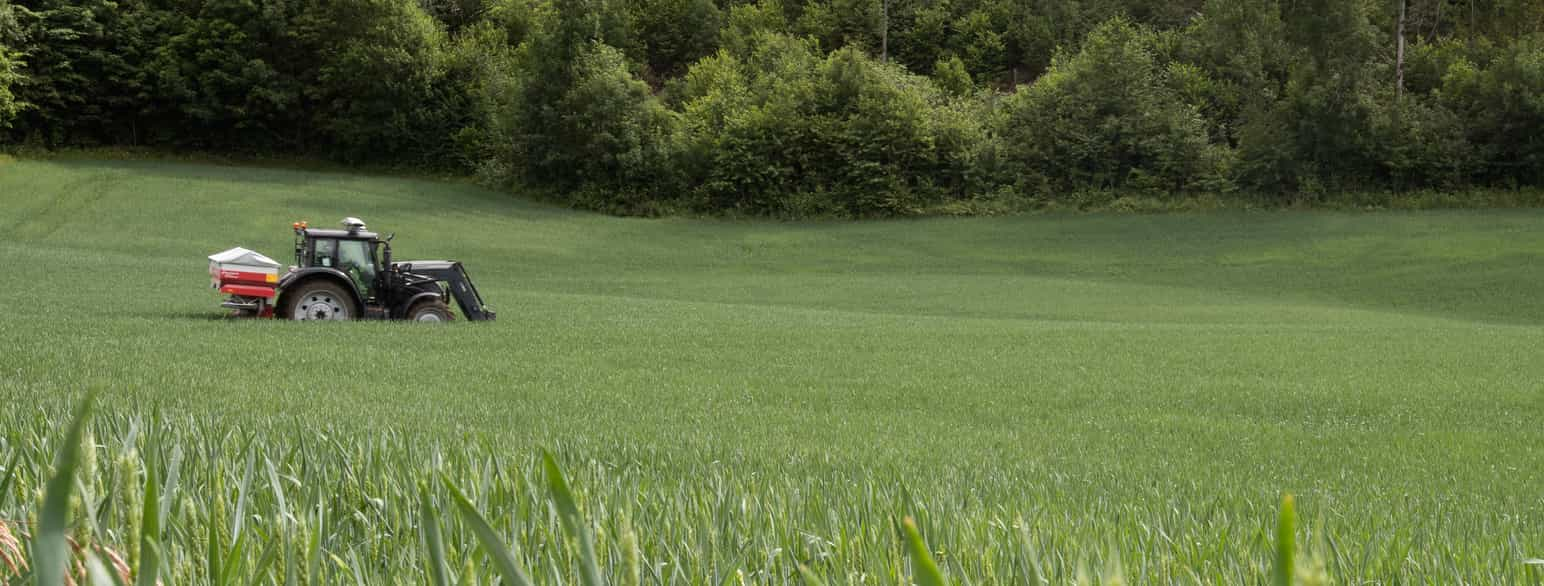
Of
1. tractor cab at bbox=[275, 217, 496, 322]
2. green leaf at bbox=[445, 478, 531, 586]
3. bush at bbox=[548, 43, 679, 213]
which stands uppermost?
bush at bbox=[548, 43, 679, 213]

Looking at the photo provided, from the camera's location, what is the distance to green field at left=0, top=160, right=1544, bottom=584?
6.73ft

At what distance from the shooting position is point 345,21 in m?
52.2

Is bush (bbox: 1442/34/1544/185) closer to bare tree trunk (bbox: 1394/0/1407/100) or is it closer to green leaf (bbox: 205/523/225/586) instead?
bare tree trunk (bbox: 1394/0/1407/100)

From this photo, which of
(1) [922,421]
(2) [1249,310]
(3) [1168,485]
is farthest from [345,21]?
(3) [1168,485]

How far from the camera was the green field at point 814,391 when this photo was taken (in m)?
2.05

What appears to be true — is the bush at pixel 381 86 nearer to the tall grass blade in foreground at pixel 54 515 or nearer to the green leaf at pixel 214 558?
the green leaf at pixel 214 558

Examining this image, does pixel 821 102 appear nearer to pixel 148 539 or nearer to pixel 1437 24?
pixel 1437 24

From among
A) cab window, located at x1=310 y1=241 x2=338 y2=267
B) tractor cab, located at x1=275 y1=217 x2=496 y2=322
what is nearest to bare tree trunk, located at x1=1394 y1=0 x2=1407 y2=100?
tractor cab, located at x1=275 y1=217 x2=496 y2=322

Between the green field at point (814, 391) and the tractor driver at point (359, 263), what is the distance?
1675 millimetres

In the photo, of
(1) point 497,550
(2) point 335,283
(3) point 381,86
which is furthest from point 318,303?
(3) point 381,86

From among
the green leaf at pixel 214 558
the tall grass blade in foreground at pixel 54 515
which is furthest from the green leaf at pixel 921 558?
the green leaf at pixel 214 558

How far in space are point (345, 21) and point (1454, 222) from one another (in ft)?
146

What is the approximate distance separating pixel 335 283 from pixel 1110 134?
31924mm

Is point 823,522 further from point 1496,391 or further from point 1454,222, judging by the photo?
point 1454,222
